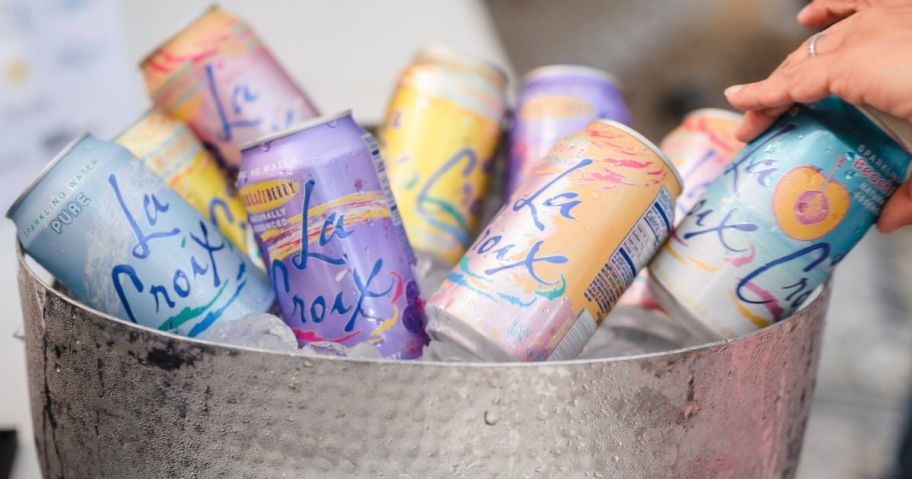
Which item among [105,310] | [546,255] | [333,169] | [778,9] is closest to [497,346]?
[546,255]

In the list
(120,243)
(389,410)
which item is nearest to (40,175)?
(120,243)

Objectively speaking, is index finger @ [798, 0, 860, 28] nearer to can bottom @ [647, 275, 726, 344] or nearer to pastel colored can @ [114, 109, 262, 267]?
can bottom @ [647, 275, 726, 344]

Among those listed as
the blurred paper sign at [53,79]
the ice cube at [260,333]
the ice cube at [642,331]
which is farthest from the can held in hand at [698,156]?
the blurred paper sign at [53,79]

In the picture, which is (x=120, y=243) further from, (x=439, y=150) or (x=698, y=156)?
(x=698, y=156)

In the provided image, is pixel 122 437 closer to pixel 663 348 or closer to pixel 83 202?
pixel 83 202

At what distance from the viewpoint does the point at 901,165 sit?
26.6 inches

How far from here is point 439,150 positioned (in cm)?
87

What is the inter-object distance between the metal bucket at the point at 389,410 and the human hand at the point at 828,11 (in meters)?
0.29

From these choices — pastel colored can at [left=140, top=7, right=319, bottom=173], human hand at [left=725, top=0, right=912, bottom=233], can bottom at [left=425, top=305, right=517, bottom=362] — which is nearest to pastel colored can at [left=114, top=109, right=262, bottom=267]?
pastel colored can at [left=140, top=7, right=319, bottom=173]

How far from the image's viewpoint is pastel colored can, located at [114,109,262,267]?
83 centimetres

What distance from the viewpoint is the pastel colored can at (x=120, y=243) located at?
2.12 feet

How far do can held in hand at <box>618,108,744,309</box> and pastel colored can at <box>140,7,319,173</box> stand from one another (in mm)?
364

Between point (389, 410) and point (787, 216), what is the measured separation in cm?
34

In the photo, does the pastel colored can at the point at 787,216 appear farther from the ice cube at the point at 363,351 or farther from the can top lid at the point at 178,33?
the can top lid at the point at 178,33
